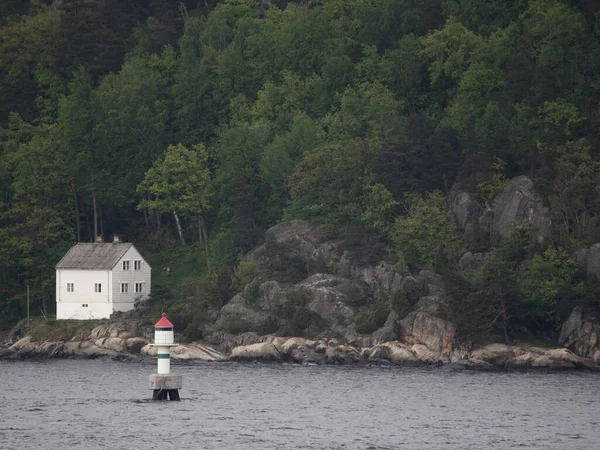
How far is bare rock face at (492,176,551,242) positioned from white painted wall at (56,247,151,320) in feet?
81.1

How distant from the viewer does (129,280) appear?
322 feet

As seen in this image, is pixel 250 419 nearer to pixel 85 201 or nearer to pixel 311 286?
pixel 311 286

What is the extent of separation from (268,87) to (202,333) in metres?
30.1

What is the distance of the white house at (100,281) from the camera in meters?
97.1

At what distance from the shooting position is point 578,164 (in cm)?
9188

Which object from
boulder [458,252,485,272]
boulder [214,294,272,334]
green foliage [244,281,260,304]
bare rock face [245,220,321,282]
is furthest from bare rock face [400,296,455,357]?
bare rock face [245,220,321,282]

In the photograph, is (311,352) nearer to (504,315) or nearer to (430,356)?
(430,356)

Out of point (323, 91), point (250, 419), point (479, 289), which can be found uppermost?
point (323, 91)

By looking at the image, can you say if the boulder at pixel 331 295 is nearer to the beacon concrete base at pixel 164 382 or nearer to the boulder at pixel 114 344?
the boulder at pixel 114 344

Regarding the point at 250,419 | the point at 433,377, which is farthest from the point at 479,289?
the point at 250,419

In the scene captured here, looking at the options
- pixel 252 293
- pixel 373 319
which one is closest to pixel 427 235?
pixel 373 319

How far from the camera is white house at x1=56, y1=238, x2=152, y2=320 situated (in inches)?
3824

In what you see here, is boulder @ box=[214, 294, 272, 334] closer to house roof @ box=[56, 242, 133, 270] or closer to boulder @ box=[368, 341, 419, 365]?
boulder @ box=[368, 341, 419, 365]

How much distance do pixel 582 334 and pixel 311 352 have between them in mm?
15944
